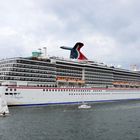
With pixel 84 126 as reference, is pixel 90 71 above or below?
above

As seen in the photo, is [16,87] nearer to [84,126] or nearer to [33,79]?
[33,79]

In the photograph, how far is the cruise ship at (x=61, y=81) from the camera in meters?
60.9

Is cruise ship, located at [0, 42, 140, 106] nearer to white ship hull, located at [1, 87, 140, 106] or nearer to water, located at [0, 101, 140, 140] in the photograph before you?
white ship hull, located at [1, 87, 140, 106]

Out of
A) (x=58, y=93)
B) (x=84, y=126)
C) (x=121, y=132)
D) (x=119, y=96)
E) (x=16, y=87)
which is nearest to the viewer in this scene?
(x=121, y=132)

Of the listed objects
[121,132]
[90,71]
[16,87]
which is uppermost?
[90,71]

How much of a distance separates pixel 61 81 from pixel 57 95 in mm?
4932

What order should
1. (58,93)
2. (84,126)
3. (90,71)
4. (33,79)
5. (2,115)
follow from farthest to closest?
(90,71), (58,93), (33,79), (2,115), (84,126)

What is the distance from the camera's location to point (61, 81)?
72.2 metres

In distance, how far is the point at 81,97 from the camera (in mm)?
76625

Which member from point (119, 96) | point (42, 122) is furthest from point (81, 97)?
point (42, 122)

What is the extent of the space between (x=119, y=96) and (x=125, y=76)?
1012 cm

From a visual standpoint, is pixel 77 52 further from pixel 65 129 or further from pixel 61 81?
pixel 65 129

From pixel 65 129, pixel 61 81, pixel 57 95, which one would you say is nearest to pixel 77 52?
pixel 61 81

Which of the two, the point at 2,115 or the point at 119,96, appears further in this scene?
the point at 119,96
